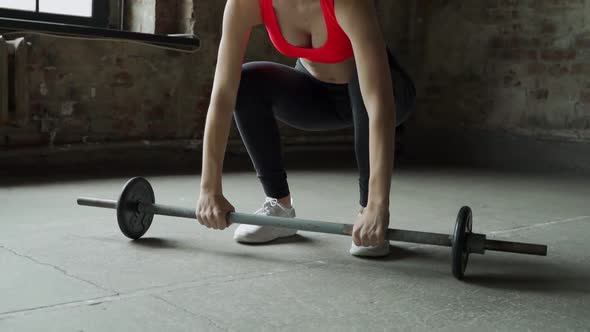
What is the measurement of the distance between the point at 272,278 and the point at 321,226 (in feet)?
0.68

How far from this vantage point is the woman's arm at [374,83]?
196 cm

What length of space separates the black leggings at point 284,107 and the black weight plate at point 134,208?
1.21 ft

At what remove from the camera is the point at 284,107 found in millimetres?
2426

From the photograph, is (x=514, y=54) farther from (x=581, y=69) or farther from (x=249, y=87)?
(x=249, y=87)

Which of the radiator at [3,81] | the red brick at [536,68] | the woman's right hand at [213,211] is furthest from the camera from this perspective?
the red brick at [536,68]

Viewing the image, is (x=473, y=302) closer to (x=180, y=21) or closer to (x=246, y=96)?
(x=246, y=96)

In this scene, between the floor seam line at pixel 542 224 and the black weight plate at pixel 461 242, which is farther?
the floor seam line at pixel 542 224

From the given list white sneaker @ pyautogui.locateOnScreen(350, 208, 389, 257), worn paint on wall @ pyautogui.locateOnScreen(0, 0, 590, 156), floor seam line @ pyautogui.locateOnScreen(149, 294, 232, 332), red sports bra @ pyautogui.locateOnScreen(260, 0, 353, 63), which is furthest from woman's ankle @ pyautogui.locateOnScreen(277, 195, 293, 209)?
worn paint on wall @ pyautogui.locateOnScreen(0, 0, 590, 156)

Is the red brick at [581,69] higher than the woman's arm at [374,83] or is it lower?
higher

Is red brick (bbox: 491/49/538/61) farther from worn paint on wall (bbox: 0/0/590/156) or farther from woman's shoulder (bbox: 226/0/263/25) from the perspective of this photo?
woman's shoulder (bbox: 226/0/263/25)

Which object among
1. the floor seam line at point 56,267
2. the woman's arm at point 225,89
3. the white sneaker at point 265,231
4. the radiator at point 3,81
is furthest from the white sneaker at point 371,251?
the radiator at point 3,81

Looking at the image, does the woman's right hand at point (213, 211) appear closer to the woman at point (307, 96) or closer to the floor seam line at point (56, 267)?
the woman at point (307, 96)

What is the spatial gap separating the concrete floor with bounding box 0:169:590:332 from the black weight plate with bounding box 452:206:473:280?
4cm

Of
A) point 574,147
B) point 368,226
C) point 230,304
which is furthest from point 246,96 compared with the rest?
point 574,147
